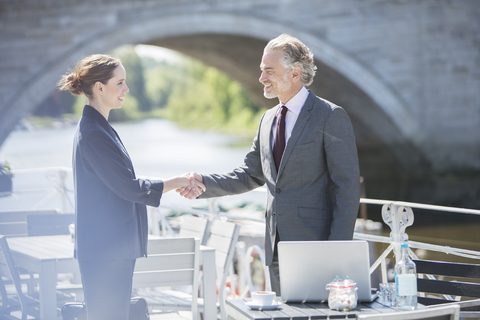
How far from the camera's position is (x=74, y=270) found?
9.13ft

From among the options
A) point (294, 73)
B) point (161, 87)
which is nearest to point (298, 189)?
point (294, 73)

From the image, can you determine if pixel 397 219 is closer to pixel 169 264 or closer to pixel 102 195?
pixel 169 264

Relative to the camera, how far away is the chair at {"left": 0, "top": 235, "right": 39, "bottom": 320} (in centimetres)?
270

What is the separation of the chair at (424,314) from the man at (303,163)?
0.57 meters

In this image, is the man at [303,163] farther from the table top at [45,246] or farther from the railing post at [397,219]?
the table top at [45,246]

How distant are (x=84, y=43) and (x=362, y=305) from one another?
8.71m

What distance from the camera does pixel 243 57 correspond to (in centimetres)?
1353

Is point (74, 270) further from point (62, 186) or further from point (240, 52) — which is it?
point (240, 52)

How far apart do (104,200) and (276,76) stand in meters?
0.81

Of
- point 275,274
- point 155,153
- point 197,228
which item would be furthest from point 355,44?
point 155,153

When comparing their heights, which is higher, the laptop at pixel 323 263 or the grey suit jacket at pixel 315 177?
the grey suit jacket at pixel 315 177

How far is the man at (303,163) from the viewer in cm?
222

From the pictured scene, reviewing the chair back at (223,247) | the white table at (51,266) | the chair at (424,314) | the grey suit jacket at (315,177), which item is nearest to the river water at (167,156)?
the chair back at (223,247)

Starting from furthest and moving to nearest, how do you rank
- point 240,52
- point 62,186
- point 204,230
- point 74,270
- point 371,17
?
point 240,52 → point 371,17 → point 62,186 → point 204,230 → point 74,270
